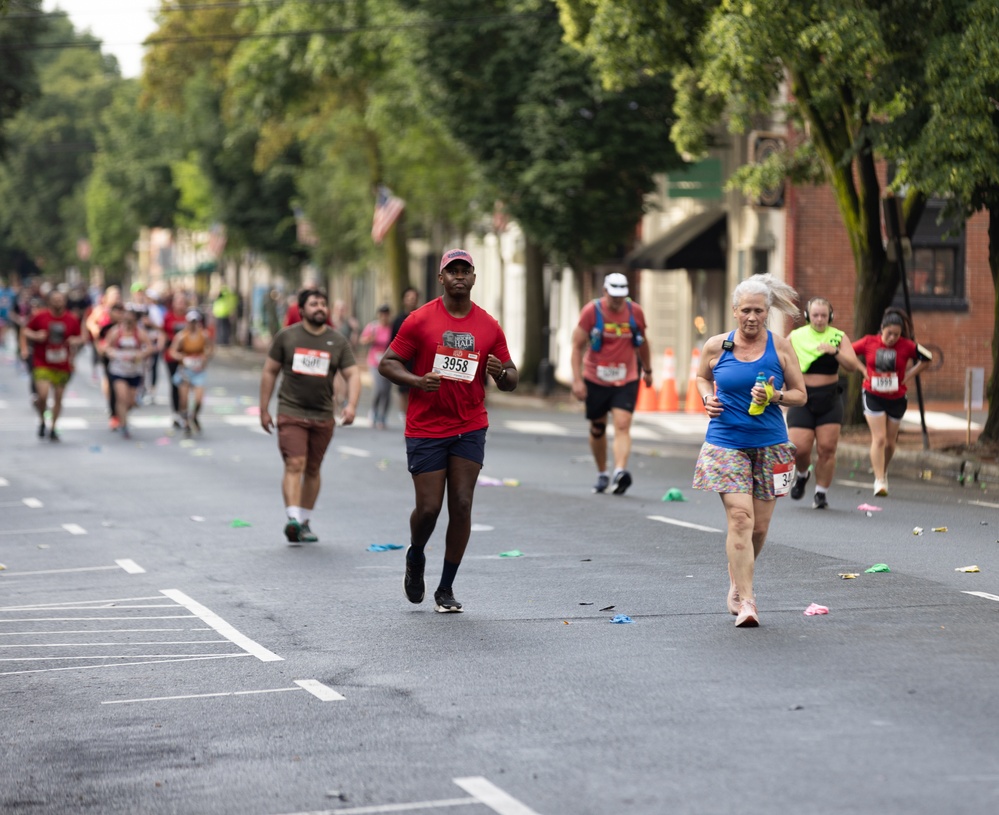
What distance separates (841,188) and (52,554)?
12383 mm

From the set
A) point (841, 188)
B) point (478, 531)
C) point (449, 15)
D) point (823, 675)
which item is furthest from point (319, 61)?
point (823, 675)

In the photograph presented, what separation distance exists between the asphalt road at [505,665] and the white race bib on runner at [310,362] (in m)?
1.24

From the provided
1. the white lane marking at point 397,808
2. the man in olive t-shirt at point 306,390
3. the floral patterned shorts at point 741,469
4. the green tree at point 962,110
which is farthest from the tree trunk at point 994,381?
the white lane marking at point 397,808

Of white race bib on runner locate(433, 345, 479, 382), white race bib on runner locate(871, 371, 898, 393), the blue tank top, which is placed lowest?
white race bib on runner locate(871, 371, 898, 393)

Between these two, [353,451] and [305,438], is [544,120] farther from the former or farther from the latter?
[305,438]

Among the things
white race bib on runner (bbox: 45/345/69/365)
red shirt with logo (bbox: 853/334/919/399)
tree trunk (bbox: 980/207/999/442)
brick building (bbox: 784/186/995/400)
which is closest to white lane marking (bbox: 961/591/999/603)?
red shirt with logo (bbox: 853/334/919/399)

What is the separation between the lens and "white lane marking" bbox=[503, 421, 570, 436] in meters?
25.2

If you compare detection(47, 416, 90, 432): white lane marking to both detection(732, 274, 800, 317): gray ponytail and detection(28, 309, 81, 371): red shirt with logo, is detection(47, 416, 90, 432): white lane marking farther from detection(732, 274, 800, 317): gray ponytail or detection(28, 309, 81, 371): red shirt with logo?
detection(732, 274, 800, 317): gray ponytail

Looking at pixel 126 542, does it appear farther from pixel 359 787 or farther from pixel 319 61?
pixel 319 61

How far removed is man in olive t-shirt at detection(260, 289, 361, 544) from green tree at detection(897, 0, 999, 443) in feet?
20.9

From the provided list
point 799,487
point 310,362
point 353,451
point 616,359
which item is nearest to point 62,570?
point 310,362

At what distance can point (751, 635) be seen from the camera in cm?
873

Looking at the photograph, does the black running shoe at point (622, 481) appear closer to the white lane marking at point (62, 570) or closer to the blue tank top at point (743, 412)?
the white lane marking at point (62, 570)

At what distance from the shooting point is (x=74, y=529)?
563 inches
